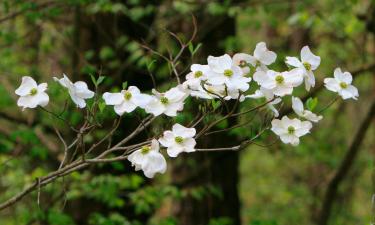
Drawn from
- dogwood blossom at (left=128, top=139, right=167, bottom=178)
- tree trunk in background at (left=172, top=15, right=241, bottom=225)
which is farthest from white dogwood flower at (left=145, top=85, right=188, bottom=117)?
tree trunk in background at (left=172, top=15, right=241, bottom=225)

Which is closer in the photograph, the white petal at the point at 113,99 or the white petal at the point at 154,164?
the white petal at the point at 154,164

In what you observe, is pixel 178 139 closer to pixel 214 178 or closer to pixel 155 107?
pixel 155 107

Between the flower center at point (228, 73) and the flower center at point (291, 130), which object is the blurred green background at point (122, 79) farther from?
the flower center at point (228, 73)

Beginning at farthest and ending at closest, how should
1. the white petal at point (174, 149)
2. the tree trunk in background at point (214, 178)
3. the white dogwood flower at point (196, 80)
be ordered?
the tree trunk in background at point (214, 178) < the white dogwood flower at point (196, 80) < the white petal at point (174, 149)

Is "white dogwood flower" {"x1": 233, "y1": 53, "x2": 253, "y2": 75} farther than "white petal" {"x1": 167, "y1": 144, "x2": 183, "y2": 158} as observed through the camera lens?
Yes

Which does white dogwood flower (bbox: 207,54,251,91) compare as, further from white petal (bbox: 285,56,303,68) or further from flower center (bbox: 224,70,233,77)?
white petal (bbox: 285,56,303,68)

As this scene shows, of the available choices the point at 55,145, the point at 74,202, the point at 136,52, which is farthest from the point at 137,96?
the point at 55,145

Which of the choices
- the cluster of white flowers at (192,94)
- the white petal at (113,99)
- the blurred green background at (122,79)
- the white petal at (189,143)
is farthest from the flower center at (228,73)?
the blurred green background at (122,79)

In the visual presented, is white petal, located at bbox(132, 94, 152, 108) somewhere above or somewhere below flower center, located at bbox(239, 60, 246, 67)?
A: below
